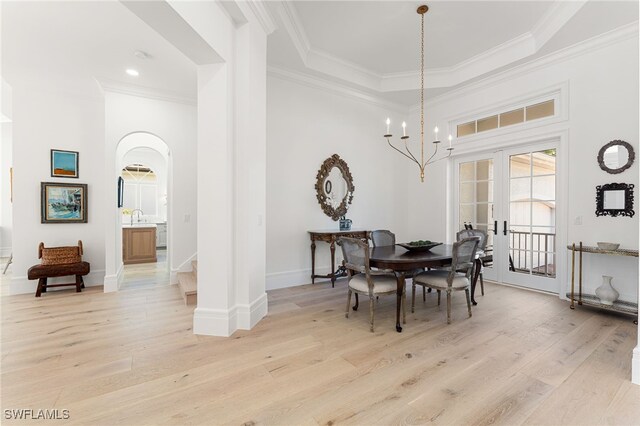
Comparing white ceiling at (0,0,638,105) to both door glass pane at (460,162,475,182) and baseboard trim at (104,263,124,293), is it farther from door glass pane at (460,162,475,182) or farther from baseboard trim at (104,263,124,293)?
baseboard trim at (104,263,124,293)

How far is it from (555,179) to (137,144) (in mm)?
6930

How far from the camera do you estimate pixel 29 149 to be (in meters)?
4.26

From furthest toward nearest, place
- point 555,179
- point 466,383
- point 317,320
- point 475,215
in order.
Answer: point 475,215 < point 555,179 < point 317,320 < point 466,383

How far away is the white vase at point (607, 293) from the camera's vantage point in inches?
129

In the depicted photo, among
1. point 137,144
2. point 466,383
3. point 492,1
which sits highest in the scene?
point 492,1

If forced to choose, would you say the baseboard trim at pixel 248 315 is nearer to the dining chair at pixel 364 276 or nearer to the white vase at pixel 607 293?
the dining chair at pixel 364 276

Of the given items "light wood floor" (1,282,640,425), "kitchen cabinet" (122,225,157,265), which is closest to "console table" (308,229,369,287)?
"light wood floor" (1,282,640,425)

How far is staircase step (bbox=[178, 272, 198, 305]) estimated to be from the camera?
3.65 m

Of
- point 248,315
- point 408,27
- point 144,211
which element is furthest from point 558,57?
point 144,211

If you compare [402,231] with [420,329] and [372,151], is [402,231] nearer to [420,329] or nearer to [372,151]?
[372,151]

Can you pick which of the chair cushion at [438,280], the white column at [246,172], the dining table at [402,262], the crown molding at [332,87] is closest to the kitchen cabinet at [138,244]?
the crown molding at [332,87]

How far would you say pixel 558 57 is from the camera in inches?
154

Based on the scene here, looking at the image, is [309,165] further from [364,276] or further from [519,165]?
[519,165]

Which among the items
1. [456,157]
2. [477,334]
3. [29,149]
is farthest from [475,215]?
[29,149]
